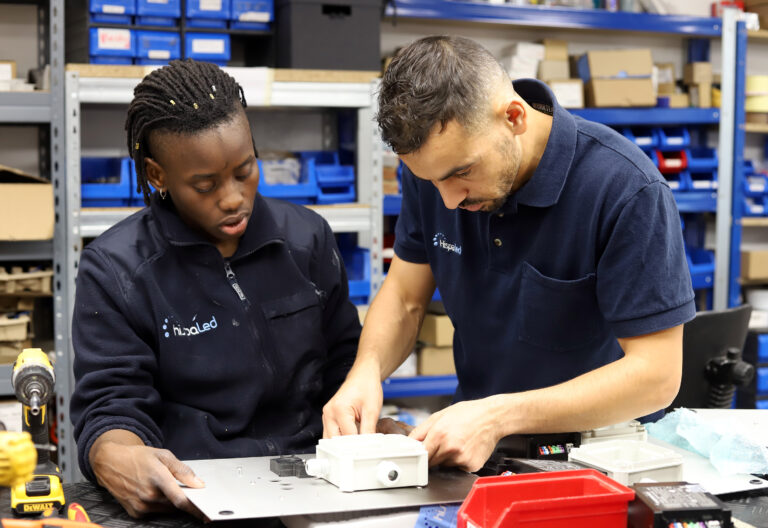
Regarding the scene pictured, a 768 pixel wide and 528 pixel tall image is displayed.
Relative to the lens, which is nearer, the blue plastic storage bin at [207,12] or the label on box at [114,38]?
the label on box at [114,38]

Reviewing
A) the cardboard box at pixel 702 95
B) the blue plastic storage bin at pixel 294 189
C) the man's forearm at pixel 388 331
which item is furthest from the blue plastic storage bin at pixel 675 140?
the man's forearm at pixel 388 331

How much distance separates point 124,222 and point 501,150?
0.68 m

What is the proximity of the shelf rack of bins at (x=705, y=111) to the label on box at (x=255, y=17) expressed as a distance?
1.87 ft

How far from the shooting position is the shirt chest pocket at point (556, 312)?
136 cm

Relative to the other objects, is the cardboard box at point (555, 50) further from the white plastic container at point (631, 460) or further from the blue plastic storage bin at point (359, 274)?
the white plastic container at point (631, 460)

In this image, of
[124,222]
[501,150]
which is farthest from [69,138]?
[501,150]

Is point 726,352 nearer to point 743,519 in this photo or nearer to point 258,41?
point 743,519

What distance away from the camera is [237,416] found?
4.73ft

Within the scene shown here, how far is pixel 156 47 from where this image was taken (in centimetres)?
282

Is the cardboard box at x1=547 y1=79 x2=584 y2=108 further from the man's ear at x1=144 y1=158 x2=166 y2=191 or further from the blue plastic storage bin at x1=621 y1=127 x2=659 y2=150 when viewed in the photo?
the man's ear at x1=144 y1=158 x2=166 y2=191

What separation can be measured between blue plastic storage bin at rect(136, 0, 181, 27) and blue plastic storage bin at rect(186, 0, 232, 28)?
45 mm

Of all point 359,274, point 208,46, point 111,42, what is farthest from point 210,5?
point 359,274

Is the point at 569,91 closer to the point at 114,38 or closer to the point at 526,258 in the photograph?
the point at 114,38

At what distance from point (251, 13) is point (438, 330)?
1.32 metres
